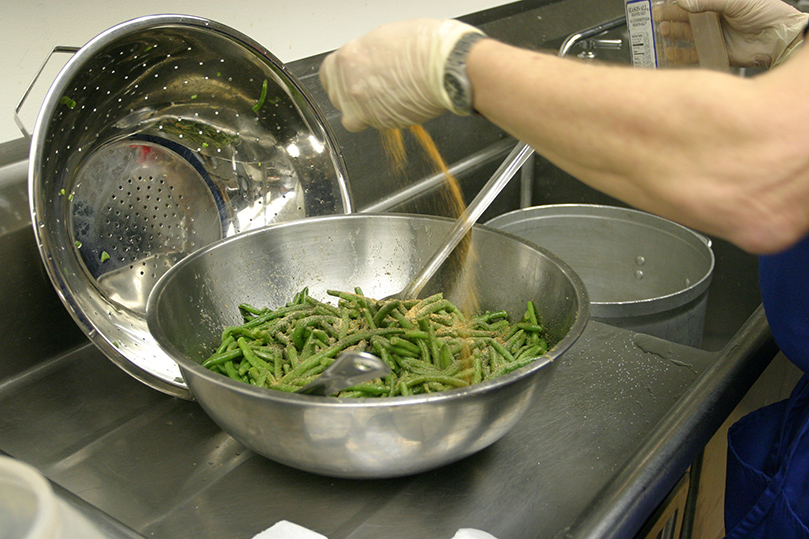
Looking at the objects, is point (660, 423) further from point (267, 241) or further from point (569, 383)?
point (267, 241)

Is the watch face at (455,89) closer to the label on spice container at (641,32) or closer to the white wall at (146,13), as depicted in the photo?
the label on spice container at (641,32)

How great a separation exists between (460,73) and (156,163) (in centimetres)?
63

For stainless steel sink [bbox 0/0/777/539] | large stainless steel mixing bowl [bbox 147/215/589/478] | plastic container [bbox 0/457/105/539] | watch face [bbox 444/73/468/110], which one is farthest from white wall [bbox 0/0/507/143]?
plastic container [bbox 0/457/105/539]

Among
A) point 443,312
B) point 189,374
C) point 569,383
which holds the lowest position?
point 569,383

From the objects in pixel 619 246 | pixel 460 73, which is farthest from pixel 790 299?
pixel 619 246

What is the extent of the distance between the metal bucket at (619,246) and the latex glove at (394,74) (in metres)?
0.82

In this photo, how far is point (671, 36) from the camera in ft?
4.27

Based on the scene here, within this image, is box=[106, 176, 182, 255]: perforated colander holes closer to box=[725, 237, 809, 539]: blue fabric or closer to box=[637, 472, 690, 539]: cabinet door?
box=[637, 472, 690, 539]: cabinet door

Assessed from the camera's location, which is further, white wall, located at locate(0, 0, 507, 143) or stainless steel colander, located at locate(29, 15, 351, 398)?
white wall, located at locate(0, 0, 507, 143)

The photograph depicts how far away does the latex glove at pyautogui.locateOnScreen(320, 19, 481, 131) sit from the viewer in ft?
2.33

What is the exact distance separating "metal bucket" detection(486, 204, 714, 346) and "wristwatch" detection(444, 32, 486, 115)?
0.91 metres

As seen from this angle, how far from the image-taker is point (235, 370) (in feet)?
3.07

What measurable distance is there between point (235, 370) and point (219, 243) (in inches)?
8.6

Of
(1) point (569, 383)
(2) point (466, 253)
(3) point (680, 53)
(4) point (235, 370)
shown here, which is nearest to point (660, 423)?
(1) point (569, 383)
